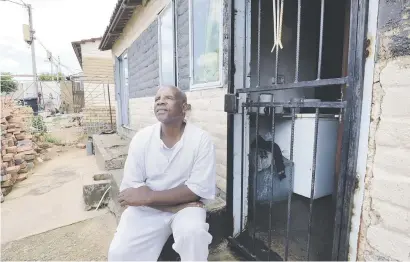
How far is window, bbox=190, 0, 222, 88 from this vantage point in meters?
2.54

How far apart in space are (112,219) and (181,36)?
2847 mm

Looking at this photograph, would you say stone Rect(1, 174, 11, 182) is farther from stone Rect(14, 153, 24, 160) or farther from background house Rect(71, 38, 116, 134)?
background house Rect(71, 38, 116, 134)

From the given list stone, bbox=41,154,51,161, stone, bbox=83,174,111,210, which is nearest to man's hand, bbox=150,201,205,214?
stone, bbox=83,174,111,210

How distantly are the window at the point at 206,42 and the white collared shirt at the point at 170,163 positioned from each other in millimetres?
904

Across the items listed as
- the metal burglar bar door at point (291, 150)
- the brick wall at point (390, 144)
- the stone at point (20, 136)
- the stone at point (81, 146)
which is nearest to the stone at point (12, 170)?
the stone at point (20, 136)

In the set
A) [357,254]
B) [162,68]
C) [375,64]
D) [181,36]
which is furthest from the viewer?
[162,68]

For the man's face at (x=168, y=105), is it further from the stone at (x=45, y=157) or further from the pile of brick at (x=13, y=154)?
the stone at (x=45, y=157)

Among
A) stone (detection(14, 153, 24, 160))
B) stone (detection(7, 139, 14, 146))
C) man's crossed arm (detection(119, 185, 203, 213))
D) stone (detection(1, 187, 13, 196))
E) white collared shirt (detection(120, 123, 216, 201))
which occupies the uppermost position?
white collared shirt (detection(120, 123, 216, 201))

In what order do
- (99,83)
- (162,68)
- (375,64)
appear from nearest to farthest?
(375,64) < (162,68) < (99,83)

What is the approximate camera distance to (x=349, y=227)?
1.29 meters

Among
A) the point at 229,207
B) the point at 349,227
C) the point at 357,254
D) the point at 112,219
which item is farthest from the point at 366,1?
the point at 112,219

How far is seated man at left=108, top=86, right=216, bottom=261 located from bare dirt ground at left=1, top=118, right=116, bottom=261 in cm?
121

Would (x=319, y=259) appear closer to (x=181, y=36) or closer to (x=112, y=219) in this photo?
(x=112, y=219)

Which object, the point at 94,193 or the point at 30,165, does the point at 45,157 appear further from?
the point at 94,193
